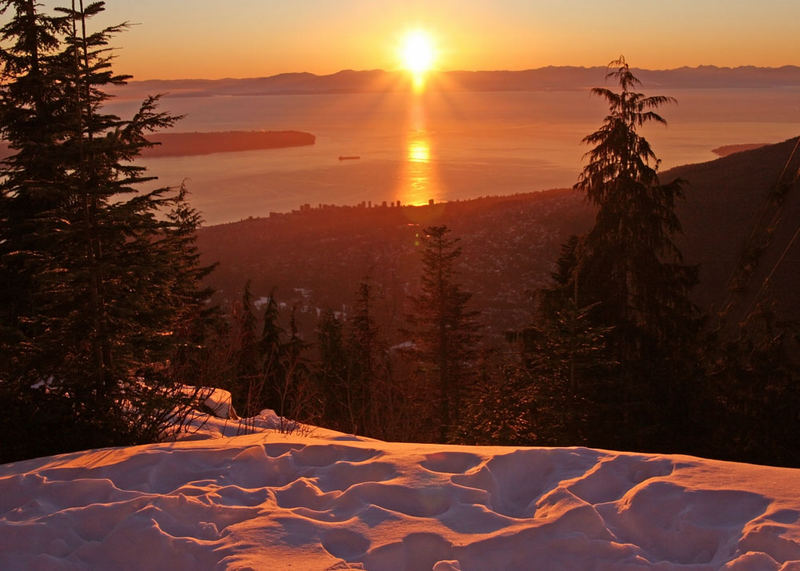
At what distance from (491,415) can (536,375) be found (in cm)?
156

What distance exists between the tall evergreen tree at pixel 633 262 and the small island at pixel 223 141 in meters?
142

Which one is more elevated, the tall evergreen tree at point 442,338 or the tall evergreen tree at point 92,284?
the tall evergreen tree at point 92,284

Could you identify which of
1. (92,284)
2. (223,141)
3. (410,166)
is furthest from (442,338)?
(223,141)

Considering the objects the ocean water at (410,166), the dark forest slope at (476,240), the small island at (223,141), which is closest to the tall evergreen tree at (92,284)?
the dark forest slope at (476,240)

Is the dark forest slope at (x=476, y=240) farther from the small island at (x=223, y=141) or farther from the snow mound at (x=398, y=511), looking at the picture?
the snow mound at (x=398, y=511)

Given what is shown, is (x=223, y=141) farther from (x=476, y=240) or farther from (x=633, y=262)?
(x=633, y=262)

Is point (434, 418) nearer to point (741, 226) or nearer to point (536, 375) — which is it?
point (536, 375)

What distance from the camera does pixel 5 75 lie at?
1120 cm

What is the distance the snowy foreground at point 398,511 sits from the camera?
4023mm

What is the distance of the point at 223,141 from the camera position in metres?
169

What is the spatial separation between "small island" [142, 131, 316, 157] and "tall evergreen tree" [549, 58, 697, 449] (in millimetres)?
141924

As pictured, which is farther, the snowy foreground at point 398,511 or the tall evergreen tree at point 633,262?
the tall evergreen tree at point 633,262

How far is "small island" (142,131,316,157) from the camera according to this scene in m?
154

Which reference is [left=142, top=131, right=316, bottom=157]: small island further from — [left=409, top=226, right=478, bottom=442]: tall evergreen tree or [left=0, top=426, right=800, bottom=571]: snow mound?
[left=0, top=426, right=800, bottom=571]: snow mound
